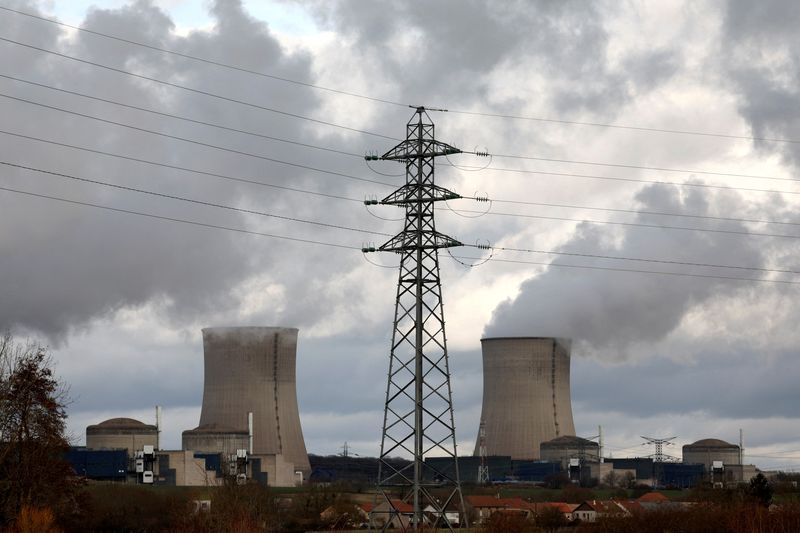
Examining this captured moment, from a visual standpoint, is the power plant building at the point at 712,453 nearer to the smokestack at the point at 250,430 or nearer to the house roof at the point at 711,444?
the house roof at the point at 711,444

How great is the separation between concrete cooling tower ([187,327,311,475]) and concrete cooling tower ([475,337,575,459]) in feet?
28.4

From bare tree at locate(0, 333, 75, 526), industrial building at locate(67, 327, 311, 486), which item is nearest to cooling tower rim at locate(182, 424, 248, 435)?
industrial building at locate(67, 327, 311, 486)

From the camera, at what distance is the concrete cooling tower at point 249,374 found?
55.1 metres

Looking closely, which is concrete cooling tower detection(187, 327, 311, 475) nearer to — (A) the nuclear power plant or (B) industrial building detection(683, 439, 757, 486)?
(A) the nuclear power plant

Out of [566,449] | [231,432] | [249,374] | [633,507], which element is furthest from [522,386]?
[633,507]

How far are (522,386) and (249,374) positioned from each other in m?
11.8

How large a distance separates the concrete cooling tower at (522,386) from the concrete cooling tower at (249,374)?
28.4 ft

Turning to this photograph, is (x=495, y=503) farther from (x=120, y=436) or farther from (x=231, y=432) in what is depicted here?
(x=120, y=436)

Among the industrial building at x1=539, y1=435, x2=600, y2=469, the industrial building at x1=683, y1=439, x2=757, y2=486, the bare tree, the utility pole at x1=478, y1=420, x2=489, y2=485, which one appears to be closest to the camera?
the bare tree

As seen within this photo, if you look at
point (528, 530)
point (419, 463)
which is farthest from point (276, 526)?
point (419, 463)

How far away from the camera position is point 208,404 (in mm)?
56500

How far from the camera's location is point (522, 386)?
56.8m

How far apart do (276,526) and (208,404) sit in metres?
23.3

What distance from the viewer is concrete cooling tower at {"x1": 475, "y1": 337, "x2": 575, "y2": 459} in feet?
186
